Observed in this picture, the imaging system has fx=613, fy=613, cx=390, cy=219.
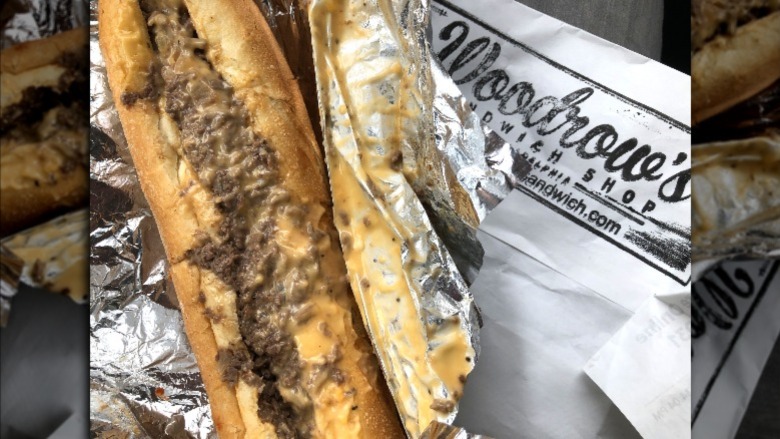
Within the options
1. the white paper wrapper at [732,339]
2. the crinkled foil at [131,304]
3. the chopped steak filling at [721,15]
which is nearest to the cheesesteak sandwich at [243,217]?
the crinkled foil at [131,304]

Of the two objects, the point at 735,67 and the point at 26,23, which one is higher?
the point at 26,23

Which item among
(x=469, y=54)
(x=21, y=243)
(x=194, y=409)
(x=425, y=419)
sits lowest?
(x=194, y=409)

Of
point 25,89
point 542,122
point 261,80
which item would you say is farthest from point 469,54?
point 25,89

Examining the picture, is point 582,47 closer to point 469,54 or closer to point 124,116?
point 469,54

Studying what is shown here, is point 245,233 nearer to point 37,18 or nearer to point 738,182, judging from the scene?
point 37,18

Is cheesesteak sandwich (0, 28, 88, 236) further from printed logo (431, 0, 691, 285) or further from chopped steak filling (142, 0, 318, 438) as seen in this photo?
printed logo (431, 0, 691, 285)

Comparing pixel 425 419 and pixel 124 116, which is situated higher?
pixel 124 116

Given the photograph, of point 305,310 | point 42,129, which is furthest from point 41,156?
point 305,310
